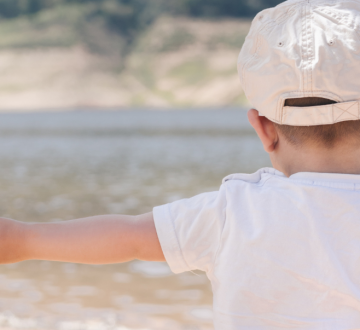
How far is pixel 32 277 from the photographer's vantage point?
5.05 m

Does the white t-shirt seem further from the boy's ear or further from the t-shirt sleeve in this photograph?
the boy's ear

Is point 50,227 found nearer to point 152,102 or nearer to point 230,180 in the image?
point 230,180

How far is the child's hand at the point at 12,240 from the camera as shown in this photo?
32.6 inches

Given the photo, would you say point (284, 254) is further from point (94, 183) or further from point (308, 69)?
point (94, 183)

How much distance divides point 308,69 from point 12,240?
0.50m

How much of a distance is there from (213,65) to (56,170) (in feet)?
268

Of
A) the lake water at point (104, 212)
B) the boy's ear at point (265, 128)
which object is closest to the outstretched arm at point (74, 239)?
the boy's ear at point (265, 128)

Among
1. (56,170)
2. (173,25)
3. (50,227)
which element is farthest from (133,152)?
(173,25)

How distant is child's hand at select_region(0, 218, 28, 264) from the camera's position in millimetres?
828

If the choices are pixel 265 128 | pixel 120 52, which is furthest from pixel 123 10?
pixel 265 128

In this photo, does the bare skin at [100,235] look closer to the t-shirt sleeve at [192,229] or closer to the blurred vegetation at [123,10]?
the t-shirt sleeve at [192,229]

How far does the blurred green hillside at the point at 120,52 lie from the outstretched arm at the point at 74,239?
84.7 meters

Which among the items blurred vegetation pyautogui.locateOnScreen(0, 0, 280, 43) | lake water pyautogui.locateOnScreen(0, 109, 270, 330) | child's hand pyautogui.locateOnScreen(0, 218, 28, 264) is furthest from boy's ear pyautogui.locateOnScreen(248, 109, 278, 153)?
blurred vegetation pyautogui.locateOnScreen(0, 0, 280, 43)

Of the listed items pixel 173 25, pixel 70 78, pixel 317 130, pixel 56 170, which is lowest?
pixel 317 130
